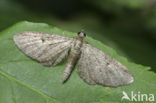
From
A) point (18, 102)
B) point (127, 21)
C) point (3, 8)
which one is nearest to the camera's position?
point (18, 102)

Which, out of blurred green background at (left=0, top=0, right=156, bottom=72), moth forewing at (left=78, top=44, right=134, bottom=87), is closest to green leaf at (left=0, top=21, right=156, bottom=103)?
moth forewing at (left=78, top=44, right=134, bottom=87)

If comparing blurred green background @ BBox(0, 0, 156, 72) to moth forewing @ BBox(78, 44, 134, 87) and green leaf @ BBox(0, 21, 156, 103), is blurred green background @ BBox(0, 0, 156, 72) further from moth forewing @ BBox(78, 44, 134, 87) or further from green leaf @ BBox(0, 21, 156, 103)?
green leaf @ BBox(0, 21, 156, 103)

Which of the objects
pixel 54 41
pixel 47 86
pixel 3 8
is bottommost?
pixel 47 86

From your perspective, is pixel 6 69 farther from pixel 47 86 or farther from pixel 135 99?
pixel 135 99

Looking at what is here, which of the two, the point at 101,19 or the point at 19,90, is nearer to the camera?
the point at 19,90

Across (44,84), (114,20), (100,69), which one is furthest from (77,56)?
(114,20)

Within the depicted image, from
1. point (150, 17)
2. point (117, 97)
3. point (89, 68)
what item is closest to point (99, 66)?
point (89, 68)
